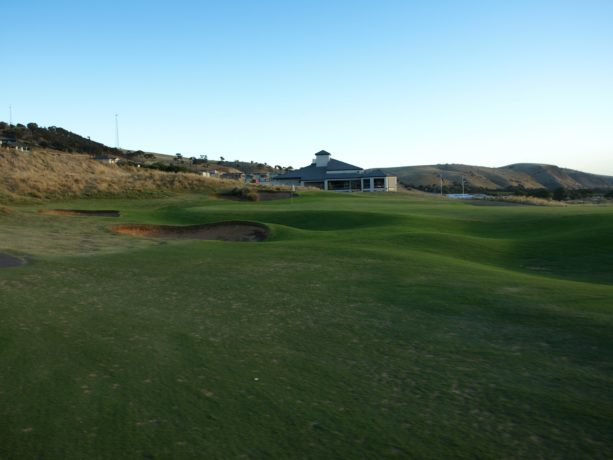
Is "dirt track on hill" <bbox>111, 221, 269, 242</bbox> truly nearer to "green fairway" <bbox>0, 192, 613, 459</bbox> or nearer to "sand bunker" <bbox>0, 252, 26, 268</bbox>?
"sand bunker" <bbox>0, 252, 26, 268</bbox>

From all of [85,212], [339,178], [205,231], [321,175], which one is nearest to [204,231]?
[205,231]

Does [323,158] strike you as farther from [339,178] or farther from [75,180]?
[75,180]

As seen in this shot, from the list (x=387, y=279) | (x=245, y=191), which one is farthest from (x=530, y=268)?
(x=245, y=191)

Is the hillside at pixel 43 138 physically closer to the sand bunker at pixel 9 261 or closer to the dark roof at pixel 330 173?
the dark roof at pixel 330 173

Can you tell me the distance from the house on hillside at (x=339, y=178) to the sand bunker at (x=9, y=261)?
81530mm

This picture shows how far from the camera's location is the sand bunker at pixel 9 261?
15.6 metres

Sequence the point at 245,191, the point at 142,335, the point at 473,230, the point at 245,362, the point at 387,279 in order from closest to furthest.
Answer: the point at 245,362 → the point at 142,335 → the point at 387,279 → the point at 473,230 → the point at 245,191

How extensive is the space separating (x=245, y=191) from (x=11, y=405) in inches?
1955

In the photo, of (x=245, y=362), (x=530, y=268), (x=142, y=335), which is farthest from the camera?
(x=530, y=268)

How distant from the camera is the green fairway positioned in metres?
5.66

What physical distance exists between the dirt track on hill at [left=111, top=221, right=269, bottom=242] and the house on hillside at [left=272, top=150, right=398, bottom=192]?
68.6 meters

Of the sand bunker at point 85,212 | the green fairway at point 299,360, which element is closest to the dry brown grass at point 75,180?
the sand bunker at point 85,212

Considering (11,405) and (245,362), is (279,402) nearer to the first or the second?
(245,362)

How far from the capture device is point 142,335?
922 centimetres
